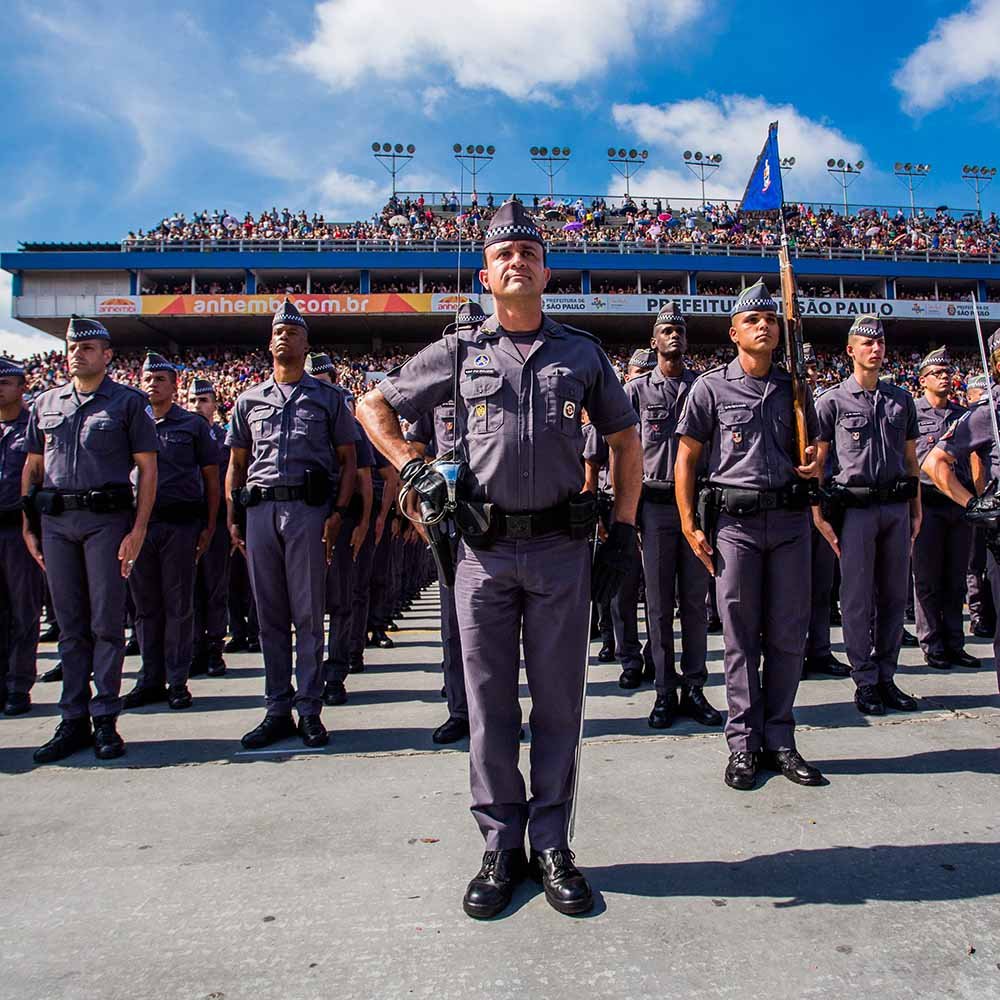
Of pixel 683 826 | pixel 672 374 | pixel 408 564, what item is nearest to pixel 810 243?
pixel 408 564

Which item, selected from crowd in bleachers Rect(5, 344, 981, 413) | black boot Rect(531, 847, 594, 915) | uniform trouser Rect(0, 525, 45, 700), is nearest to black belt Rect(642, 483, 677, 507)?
black boot Rect(531, 847, 594, 915)

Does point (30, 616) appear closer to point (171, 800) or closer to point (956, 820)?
point (171, 800)

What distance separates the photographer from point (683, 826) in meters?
2.74

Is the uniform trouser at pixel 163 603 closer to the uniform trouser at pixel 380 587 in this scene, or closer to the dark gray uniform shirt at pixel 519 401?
the uniform trouser at pixel 380 587

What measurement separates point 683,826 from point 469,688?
989mm

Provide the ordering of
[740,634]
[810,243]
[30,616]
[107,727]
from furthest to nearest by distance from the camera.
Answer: [810,243] < [30,616] < [107,727] < [740,634]

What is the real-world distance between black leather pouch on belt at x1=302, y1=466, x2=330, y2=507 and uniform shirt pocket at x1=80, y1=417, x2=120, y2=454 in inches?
41.5

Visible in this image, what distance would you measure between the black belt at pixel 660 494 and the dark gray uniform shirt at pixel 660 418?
0.32ft

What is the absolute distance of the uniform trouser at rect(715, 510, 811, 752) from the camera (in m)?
3.35

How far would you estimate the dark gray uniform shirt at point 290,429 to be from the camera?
13.4 feet

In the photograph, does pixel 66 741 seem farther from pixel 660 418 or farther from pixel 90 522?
pixel 660 418

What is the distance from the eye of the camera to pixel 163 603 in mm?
4953

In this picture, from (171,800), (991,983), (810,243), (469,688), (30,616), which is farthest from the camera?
(810,243)

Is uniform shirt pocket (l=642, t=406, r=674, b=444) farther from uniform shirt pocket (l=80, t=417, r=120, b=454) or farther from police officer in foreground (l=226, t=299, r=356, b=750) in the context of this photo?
uniform shirt pocket (l=80, t=417, r=120, b=454)
